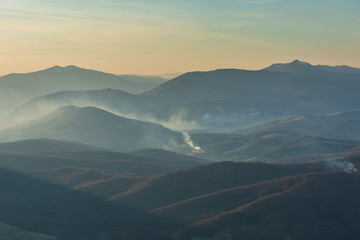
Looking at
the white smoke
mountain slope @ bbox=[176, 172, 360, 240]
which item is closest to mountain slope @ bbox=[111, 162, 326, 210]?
the white smoke

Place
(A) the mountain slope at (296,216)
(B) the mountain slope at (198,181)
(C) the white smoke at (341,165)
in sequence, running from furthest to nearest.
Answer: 1. (C) the white smoke at (341,165)
2. (B) the mountain slope at (198,181)
3. (A) the mountain slope at (296,216)

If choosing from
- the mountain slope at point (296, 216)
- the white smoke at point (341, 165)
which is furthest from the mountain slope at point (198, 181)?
the mountain slope at point (296, 216)

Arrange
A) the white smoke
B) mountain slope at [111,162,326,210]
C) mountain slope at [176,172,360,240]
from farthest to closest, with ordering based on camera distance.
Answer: the white smoke, mountain slope at [111,162,326,210], mountain slope at [176,172,360,240]

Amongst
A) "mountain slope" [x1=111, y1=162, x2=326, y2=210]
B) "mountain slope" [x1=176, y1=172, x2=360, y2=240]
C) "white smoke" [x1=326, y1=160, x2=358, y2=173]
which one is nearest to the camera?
"mountain slope" [x1=176, y1=172, x2=360, y2=240]

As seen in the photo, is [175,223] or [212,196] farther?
[212,196]

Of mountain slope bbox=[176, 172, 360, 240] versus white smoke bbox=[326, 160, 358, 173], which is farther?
white smoke bbox=[326, 160, 358, 173]

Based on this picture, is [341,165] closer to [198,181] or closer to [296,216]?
[198,181]

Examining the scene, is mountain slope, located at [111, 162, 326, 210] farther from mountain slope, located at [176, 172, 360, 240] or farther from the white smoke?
mountain slope, located at [176, 172, 360, 240]

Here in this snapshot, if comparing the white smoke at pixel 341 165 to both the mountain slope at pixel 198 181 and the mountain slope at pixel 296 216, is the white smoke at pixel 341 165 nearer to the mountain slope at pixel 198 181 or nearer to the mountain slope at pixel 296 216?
the mountain slope at pixel 198 181

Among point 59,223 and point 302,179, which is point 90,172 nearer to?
point 59,223

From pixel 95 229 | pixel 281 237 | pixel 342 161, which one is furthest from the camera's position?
pixel 342 161

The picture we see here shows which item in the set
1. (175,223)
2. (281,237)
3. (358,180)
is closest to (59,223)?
(175,223)
